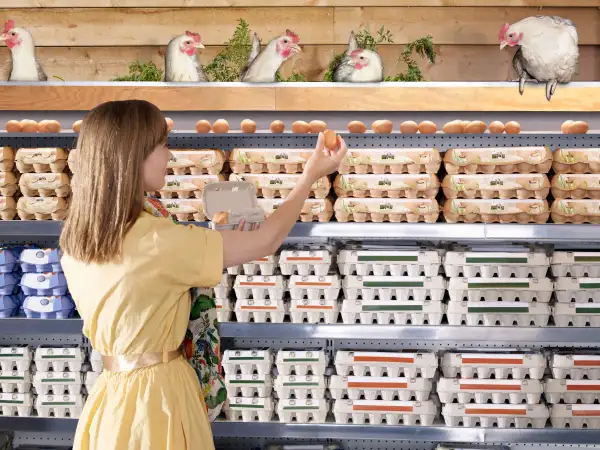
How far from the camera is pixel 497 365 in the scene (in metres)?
3.17

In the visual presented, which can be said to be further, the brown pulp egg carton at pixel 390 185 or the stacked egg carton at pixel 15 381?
the stacked egg carton at pixel 15 381

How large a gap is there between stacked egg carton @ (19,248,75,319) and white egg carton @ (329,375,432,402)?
4.24 feet

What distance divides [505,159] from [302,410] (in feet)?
4.66

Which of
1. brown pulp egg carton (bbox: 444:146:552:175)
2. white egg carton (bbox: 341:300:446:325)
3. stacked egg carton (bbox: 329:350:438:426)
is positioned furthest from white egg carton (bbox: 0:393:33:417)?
brown pulp egg carton (bbox: 444:146:552:175)

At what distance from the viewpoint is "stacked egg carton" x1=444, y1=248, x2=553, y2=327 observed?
3.12 meters

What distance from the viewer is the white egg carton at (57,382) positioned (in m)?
3.33

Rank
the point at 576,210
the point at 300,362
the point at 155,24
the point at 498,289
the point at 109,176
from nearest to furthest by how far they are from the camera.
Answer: the point at 109,176 < the point at 576,210 < the point at 498,289 < the point at 300,362 < the point at 155,24

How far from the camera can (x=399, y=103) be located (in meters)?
3.62

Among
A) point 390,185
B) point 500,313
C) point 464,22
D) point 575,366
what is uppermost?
point 464,22

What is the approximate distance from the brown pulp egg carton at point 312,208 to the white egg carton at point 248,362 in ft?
2.13

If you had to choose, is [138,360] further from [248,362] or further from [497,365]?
[497,365]

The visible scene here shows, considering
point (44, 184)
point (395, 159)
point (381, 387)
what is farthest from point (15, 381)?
point (395, 159)

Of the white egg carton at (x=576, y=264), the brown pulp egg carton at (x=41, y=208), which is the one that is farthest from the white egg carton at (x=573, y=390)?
the brown pulp egg carton at (x=41, y=208)

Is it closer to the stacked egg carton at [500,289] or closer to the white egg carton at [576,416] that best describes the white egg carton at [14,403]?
the stacked egg carton at [500,289]
